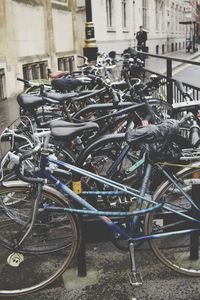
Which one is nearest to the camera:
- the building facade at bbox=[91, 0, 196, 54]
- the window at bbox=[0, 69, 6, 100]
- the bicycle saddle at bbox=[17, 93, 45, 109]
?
the bicycle saddle at bbox=[17, 93, 45, 109]

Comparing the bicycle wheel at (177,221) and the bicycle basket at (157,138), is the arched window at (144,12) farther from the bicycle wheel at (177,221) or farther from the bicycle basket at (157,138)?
the bicycle basket at (157,138)

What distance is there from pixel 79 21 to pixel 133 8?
988 centimetres

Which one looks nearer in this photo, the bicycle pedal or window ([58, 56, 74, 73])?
the bicycle pedal

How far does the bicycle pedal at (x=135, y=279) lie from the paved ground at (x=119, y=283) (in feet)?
0.11

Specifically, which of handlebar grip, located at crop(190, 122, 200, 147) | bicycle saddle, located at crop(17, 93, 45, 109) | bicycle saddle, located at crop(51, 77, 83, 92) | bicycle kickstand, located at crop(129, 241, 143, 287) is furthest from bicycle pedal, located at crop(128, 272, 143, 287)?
bicycle saddle, located at crop(51, 77, 83, 92)

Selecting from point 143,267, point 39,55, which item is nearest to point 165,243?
point 143,267

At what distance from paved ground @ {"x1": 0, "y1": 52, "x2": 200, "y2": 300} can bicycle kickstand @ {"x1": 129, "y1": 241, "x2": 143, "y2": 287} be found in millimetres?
39

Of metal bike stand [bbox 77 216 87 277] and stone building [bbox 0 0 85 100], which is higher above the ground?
stone building [bbox 0 0 85 100]

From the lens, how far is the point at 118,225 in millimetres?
3119

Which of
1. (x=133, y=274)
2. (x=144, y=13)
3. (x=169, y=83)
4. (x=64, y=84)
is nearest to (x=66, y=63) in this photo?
(x=169, y=83)

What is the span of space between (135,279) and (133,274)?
0.08 m

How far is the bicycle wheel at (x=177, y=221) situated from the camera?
3.07 metres

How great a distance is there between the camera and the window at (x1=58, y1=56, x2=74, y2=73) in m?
18.2

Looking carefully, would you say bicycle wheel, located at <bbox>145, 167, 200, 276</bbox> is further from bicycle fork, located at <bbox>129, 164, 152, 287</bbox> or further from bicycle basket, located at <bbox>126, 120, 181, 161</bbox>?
bicycle basket, located at <bbox>126, 120, 181, 161</bbox>
